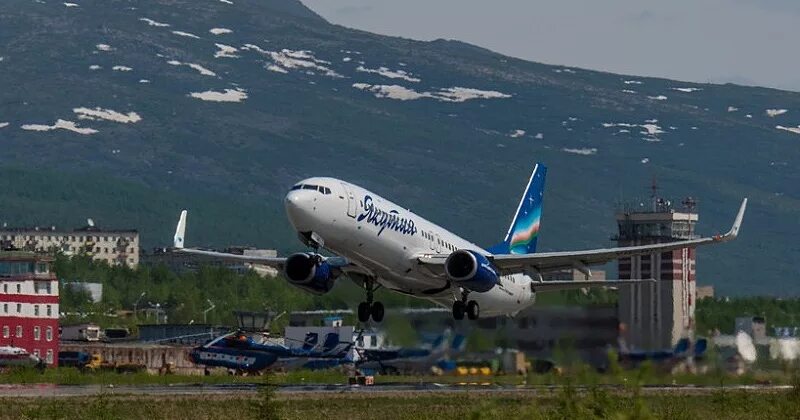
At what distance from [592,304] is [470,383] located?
8.95 m

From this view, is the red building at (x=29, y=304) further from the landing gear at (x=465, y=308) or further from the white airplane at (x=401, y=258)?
the landing gear at (x=465, y=308)

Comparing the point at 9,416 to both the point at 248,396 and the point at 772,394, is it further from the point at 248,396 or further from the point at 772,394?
the point at 772,394

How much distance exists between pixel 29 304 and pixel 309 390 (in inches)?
2389

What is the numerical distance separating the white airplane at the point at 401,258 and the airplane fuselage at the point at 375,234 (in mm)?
41

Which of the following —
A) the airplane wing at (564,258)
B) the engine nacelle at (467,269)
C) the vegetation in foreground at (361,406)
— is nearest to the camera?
the vegetation in foreground at (361,406)

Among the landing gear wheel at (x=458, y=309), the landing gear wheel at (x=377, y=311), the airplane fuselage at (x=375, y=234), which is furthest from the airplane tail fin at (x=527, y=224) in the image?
the landing gear wheel at (x=458, y=309)

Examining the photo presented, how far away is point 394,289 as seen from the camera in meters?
93.6

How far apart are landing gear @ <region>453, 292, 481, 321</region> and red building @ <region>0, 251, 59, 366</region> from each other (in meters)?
62.1

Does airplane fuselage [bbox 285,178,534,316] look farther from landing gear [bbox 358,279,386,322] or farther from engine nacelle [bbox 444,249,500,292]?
engine nacelle [bbox 444,249,500,292]

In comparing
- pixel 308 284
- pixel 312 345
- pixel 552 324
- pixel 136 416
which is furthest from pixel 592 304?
pixel 312 345

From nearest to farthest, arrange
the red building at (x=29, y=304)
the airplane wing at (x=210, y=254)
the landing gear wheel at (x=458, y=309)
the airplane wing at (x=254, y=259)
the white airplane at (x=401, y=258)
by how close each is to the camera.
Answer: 1. the white airplane at (x=401, y=258)
2. the airplane wing at (x=254, y=259)
3. the landing gear wheel at (x=458, y=309)
4. the airplane wing at (x=210, y=254)
5. the red building at (x=29, y=304)

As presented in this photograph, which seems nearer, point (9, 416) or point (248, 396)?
point (9, 416)

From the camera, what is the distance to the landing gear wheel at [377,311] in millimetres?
96812

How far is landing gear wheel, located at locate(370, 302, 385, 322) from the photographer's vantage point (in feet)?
318
